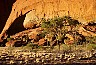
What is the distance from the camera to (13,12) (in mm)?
23375

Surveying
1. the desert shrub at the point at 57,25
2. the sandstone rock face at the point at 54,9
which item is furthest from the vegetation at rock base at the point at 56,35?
the sandstone rock face at the point at 54,9

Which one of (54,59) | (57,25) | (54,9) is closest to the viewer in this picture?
(54,59)

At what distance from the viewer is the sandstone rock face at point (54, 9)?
70.5 feet

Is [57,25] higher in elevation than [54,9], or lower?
lower

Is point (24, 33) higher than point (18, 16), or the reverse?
point (18, 16)

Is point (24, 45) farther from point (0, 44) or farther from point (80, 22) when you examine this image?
point (80, 22)

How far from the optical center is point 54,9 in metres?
22.2

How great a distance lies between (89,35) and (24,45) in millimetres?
4776

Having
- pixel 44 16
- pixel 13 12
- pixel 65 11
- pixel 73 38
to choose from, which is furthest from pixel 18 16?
pixel 73 38

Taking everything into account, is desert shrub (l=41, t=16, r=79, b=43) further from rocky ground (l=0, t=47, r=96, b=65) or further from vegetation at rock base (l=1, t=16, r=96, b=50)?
rocky ground (l=0, t=47, r=96, b=65)

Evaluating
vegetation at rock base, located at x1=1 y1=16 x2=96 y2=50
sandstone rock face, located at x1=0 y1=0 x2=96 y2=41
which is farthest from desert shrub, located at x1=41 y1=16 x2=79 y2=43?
sandstone rock face, located at x1=0 y1=0 x2=96 y2=41

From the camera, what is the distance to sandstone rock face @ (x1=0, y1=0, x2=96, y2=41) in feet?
70.5

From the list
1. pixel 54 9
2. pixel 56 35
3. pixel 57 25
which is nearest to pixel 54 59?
pixel 56 35

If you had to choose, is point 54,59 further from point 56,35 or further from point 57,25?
point 57,25
